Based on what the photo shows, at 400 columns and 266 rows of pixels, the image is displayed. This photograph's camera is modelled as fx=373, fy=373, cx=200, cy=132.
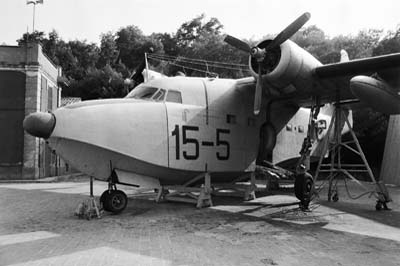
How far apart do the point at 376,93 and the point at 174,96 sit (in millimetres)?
5141

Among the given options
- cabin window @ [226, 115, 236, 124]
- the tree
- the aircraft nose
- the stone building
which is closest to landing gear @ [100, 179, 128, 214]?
the aircraft nose

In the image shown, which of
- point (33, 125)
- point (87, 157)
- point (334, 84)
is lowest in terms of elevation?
point (87, 157)

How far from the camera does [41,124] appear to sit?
781 centimetres

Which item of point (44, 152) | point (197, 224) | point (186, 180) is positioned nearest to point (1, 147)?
point (44, 152)

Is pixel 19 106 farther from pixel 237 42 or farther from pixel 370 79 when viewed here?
pixel 370 79

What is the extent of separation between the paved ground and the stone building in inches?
579

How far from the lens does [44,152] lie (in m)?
26.3

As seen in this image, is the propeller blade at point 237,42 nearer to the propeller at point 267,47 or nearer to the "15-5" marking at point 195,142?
the propeller at point 267,47

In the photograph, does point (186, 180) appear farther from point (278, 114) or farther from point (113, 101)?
point (278, 114)

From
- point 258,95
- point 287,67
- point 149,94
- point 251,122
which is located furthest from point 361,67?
point 149,94

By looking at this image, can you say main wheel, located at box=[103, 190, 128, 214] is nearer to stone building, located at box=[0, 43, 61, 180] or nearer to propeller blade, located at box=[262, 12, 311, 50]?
propeller blade, located at box=[262, 12, 311, 50]

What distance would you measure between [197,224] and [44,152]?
2124cm

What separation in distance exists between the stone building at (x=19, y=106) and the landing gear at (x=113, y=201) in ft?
57.2

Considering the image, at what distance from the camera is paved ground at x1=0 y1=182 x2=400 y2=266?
5.27 metres
